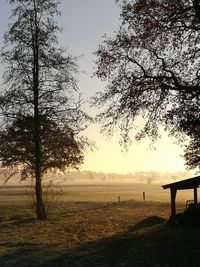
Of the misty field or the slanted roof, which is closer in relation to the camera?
the misty field

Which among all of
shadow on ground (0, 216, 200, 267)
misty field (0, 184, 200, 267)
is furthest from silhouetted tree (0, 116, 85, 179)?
shadow on ground (0, 216, 200, 267)

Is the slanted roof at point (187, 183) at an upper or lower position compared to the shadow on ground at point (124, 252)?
upper

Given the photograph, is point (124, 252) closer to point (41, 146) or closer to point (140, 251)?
point (140, 251)

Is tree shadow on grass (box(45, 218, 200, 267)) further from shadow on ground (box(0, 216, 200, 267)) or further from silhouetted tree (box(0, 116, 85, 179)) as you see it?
silhouetted tree (box(0, 116, 85, 179))

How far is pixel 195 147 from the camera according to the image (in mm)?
27000

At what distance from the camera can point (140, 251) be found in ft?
58.6

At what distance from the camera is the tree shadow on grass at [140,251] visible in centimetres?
1631

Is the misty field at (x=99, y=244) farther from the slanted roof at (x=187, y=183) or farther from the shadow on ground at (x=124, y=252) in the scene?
the slanted roof at (x=187, y=183)

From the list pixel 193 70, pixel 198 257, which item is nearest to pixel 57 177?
pixel 193 70

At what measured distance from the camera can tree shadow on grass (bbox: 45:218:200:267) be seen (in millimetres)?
16312

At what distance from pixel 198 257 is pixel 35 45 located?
61.4ft

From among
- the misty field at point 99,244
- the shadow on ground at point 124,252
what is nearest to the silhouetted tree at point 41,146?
the misty field at point 99,244

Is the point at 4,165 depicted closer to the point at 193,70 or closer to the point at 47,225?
the point at 47,225

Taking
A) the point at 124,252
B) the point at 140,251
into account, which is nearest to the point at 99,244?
the point at 124,252
